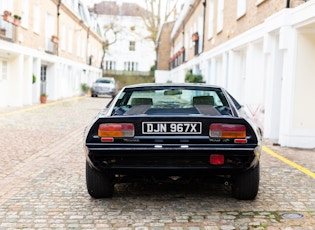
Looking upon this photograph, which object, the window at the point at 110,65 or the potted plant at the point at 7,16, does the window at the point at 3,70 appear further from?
the window at the point at 110,65

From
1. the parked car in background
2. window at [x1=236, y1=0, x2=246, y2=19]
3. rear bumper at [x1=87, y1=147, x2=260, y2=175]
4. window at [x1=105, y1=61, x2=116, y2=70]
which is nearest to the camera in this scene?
→ rear bumper at [x1=87, y1=147, x2=260, y2=175]

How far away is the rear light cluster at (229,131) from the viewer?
4215mm

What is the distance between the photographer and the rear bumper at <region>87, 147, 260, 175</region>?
4.20 meters

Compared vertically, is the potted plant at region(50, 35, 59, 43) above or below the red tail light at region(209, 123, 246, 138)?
above

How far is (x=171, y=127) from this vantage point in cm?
427

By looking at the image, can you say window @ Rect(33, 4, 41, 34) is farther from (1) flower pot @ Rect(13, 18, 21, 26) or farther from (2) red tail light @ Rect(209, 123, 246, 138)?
(2) red tail light @ Rect(209, 123, 246, 138)

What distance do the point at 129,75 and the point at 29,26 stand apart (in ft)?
108

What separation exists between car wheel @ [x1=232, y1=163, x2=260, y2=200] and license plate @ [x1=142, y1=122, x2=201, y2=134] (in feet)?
2.59

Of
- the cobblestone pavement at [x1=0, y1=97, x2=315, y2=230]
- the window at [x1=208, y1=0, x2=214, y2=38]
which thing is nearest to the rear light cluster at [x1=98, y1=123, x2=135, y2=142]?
the cobblestone pavement at [x1=0, y1=97, x2=315, y2=230]

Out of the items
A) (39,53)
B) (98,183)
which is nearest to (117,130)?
(98,183)

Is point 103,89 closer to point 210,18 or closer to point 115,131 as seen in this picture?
point 210,18

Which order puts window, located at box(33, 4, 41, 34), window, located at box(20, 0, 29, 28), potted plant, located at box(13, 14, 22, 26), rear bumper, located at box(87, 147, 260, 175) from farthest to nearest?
window, located at box(33, 4, 41, 34) < window, located at box(20, 0, 29, 28) < potted plant, located at box(13, 14, 22, 26) < rear bumper, located at box(87, 147, 260, 175)

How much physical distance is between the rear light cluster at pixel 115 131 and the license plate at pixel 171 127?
0.46ft

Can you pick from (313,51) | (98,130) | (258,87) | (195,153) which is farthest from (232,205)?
(258,87)
